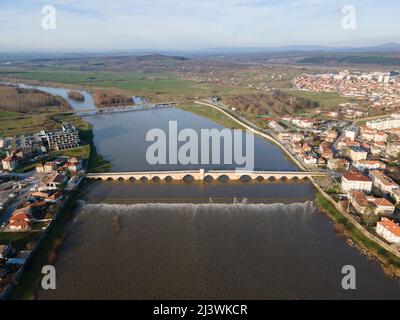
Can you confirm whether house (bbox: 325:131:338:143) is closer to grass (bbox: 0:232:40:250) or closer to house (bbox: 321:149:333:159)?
house (bbox: 321:149:333:159)

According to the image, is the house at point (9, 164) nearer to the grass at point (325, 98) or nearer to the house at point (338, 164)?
the house at point (338, 164)

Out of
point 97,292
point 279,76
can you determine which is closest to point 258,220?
point 97,292

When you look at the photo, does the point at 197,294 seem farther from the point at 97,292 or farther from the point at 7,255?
the point at 7,255

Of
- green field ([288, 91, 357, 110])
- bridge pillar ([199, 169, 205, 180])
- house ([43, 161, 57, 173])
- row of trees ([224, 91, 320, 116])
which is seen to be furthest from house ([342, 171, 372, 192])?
green field ([288, 91, 357, 110])

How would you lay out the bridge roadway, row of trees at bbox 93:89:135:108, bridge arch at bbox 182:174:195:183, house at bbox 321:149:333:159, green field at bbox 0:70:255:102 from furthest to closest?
green field at bbox 0:70:255:102 < row of trees at bbox 93:89:135:108 < house at bbox 321:149:333:159 < bridge arch at bbox 182:174:195:183 < the bridge roadway

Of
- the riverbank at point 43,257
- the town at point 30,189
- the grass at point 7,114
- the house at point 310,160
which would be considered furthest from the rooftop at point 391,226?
the grass at point 7,114

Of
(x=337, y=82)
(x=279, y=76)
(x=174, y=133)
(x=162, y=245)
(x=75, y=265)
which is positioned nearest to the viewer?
(x=75, y=265)

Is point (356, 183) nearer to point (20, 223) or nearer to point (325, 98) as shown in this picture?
point (20, 223)
